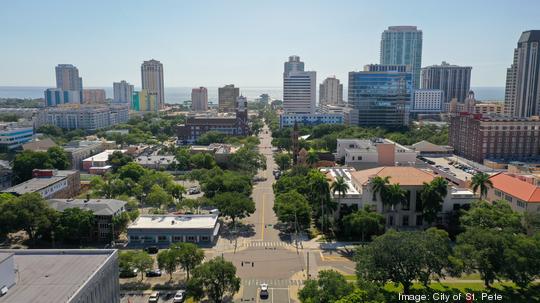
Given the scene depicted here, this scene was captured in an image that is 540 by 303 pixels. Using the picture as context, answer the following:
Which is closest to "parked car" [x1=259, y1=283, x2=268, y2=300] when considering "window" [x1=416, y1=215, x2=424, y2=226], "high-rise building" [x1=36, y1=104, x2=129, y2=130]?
"window" [x1=416, y1=215, x2=424, y2=226]

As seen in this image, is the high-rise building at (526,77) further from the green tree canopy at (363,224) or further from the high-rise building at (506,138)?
the green tree canopy at (363,224)

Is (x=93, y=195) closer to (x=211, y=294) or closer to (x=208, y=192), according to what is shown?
(x=208, y=192)

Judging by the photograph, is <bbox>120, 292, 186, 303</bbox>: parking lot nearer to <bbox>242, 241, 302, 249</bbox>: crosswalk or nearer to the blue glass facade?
<bbox>242, 241, 302, 249</bbox>: crosswalk

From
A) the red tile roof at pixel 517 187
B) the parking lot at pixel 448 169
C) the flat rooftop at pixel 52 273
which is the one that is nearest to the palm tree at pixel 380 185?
the red tile roof at pixel 517 187

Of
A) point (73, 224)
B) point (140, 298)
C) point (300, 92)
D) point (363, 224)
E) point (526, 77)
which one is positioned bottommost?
point (140, 298)

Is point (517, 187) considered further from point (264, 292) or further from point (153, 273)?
point (153, 273)

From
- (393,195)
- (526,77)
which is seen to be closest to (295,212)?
(393,195)

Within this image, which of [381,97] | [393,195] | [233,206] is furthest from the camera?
[381,97]
